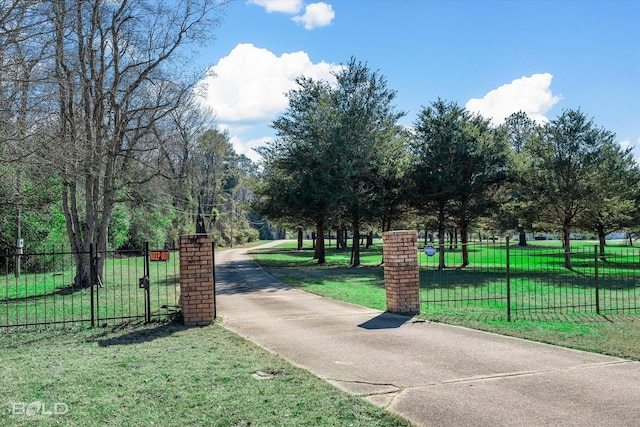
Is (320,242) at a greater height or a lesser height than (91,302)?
greater

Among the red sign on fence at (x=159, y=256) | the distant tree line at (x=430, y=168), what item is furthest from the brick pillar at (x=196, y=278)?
the distant tree line at (x=430, y=168)

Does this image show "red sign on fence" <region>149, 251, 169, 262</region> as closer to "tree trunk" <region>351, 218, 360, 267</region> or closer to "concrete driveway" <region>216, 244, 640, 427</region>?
"concrete driveway" <region>216, 244, 640, 427</region>

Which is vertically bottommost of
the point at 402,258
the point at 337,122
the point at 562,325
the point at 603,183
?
the point at 562,325

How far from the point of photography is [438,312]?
11422 mm

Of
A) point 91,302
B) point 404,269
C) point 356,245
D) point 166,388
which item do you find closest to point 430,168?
point 356,245

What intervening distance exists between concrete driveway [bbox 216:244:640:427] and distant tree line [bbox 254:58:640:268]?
17344mm

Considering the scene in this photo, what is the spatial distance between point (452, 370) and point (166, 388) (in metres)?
3.31

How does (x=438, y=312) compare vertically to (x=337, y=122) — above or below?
below

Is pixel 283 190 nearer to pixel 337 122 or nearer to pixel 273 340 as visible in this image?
pixel 337 122

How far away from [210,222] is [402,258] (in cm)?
4708

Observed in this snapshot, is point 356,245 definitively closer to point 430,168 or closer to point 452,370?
point 430,168

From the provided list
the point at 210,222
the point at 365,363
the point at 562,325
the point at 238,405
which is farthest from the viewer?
the point at 210,222

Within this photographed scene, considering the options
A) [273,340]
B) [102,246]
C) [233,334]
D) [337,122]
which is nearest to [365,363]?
[273,340]

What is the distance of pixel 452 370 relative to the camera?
648 cm
